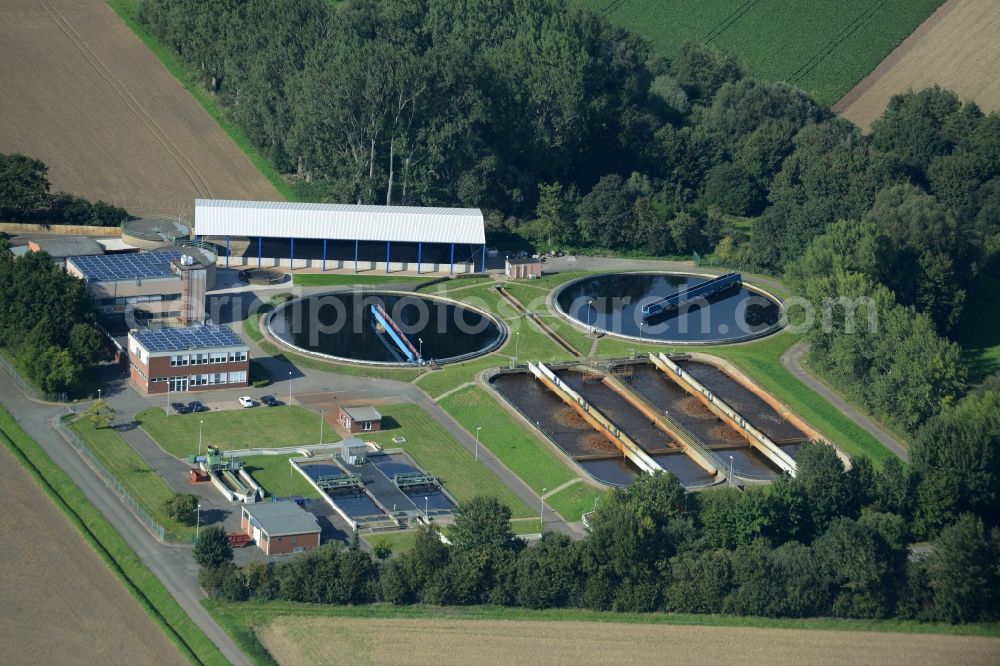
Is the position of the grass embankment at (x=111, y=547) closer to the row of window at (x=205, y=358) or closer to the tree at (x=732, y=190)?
the row of window at (x=205, y=358)

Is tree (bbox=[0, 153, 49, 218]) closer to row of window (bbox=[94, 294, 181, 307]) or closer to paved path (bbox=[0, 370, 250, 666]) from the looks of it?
row of window (bbox=[94, 294, 181, 307])

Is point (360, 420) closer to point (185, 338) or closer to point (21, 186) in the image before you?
point (185, 338)

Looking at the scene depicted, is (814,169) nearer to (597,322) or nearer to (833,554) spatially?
(597,322)

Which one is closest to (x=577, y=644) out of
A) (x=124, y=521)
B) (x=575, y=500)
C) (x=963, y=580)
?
(x=575, y=500)

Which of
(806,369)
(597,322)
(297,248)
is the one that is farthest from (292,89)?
(806,369)

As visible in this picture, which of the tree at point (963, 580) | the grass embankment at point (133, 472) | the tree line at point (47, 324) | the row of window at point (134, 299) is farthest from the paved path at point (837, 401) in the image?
the tree line at point (47, 324)

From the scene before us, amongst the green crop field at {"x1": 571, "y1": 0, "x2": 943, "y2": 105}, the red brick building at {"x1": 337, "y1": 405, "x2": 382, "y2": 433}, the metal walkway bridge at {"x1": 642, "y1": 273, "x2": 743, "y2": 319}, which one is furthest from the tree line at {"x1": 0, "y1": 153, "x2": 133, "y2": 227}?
the green crop field at {"x1": 571, "y1": 0, "x2": 943, "y2": 105}
